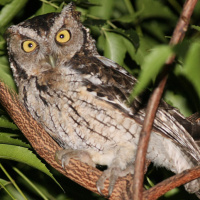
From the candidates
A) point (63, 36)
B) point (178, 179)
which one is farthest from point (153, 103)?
point (63, 36)

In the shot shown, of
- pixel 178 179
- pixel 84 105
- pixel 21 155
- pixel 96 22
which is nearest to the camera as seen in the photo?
pixel 178 179

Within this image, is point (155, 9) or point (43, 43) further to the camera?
point (43, 43)

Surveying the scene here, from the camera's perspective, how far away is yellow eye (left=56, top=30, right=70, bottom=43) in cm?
239

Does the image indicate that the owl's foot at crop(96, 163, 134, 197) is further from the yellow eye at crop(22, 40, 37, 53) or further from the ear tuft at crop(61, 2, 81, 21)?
the ear tuft at crop(61, 2, 81, 21)

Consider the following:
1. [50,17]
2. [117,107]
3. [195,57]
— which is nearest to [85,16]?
[50,17]

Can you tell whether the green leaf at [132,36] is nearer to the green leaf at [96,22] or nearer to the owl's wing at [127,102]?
the green leaf at [96,22]

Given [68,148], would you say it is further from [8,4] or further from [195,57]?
[195,57]

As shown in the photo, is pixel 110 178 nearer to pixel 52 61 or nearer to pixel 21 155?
pixel 21 155

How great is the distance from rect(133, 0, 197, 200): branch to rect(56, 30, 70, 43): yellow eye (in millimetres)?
1411

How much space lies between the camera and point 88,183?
6.29ft

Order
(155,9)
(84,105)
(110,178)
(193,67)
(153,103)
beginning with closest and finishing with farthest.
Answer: (193,67) < (153,103) < (110,178) < (84,105) < (155,9)

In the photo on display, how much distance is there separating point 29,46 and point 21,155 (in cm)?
92

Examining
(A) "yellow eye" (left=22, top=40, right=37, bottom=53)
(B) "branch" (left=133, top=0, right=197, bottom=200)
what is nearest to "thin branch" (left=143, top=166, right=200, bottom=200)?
(B) "branch" (left=133, top=0, right=197, bottom=200)

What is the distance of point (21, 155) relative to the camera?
71.0 inches
